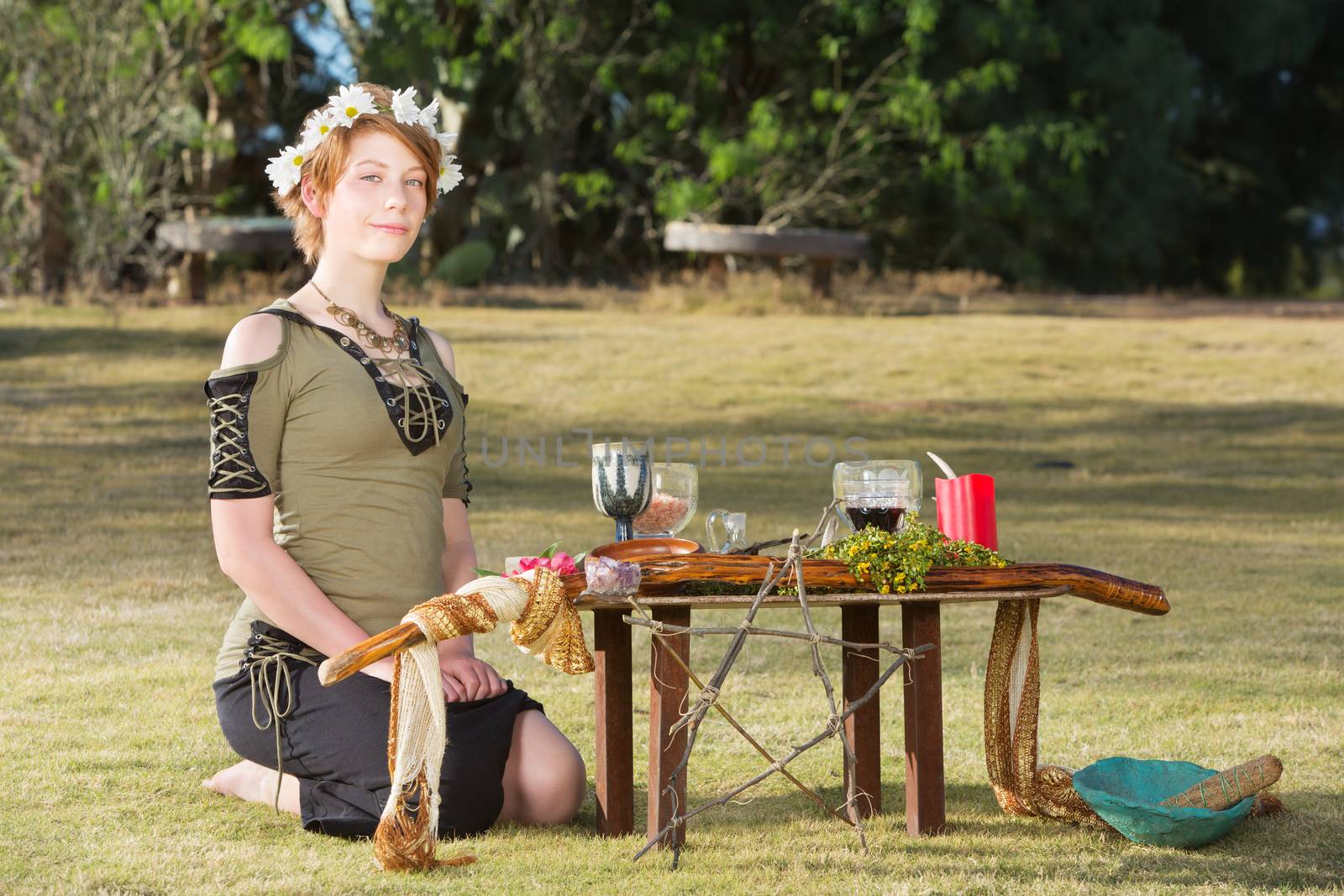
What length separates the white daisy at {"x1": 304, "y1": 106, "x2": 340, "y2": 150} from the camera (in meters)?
3.31

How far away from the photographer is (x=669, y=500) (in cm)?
345

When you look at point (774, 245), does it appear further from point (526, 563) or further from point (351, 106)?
point (526, 563)

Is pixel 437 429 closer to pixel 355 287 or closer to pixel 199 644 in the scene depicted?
pixel 355 287

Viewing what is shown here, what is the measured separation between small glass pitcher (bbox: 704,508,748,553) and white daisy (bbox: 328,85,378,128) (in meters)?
1.10

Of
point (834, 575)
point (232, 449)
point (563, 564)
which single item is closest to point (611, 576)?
point (563, 564)

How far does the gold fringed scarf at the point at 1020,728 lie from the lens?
3.53 meters

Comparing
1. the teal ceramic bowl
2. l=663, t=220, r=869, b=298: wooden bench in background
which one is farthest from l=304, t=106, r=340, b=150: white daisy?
l=663, t=220, r=869, b=298: wooden bench in background

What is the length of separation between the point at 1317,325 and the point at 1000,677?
14.1m

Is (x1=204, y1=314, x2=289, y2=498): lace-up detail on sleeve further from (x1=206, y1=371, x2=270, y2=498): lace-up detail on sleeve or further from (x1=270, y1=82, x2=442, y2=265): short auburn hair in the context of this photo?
(x1=270, y1=82, x2=442, y2=265): short auburn hair

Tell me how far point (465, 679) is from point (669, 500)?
1.87ft

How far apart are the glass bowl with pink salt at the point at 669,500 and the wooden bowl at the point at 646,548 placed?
6.4 inches

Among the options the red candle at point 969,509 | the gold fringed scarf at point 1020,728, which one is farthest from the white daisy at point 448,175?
the gold fringed scarf at point 1020,728

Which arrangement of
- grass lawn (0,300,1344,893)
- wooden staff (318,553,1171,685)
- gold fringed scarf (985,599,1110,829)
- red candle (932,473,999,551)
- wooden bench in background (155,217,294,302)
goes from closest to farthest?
wooden staff (318,553,1171,685), grass lawn (0,300,1344,893), red candle (932,473,999,551), gold fringed scarf (985,599,1110,829), wooden bench in background (155,217,294,302)

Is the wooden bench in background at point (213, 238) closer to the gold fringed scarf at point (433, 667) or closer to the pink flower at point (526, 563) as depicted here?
the pink flower at point (526, 563)
